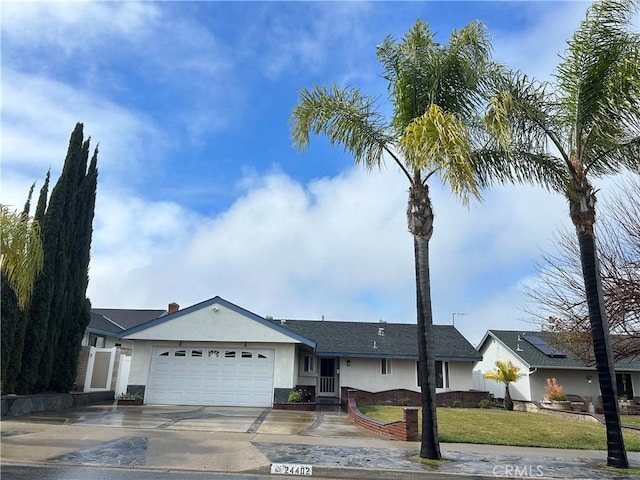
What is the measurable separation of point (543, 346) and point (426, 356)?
21.7m

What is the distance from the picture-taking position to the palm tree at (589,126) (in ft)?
33.9

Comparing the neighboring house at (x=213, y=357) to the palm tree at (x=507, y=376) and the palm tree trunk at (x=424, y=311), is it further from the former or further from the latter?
the palm tree trunk at (x=424, y=311)

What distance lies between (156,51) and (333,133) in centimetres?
521

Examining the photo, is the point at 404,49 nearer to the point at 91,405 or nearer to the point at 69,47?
the point at 69,47

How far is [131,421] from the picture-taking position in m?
14.9

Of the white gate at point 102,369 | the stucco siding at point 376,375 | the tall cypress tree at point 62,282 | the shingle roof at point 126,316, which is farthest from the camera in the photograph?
the shingle roof at point 126,316

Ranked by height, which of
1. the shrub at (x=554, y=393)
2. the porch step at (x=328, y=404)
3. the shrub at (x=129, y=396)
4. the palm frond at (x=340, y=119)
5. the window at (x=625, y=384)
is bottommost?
the porch step at (x=328, y=404)

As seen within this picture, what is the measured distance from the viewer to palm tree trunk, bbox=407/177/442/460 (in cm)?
1012

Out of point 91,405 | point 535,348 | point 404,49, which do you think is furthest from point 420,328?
point 535,348

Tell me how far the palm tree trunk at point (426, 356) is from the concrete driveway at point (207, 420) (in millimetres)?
3788

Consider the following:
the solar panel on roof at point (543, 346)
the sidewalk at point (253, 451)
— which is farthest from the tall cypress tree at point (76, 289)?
the solar panel on roof at point (543, 346)

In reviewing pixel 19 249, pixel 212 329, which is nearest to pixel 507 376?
pixel 212 329

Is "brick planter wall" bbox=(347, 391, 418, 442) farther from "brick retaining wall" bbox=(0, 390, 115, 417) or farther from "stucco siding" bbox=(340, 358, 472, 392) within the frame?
"stucco siding" bbox=(340, 358, 472, 392)

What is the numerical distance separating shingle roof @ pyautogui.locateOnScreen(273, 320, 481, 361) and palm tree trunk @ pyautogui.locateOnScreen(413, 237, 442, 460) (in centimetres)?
1556
